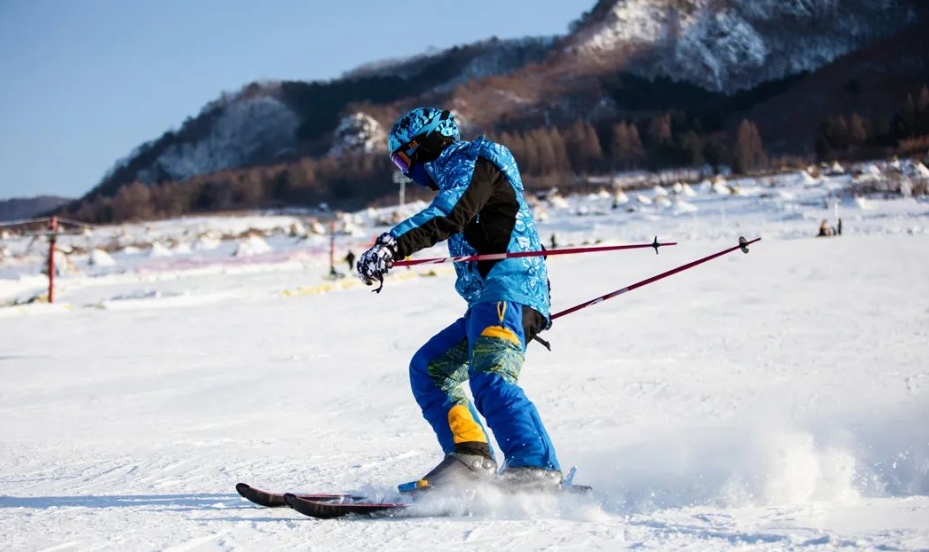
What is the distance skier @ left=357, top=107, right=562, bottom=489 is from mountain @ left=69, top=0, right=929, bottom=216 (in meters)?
82.5

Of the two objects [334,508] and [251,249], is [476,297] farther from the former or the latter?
[251,249]

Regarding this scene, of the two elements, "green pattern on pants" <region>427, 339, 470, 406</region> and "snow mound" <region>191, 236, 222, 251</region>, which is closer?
"green pattern on pants" <region>427, 339, 470, 406</region>

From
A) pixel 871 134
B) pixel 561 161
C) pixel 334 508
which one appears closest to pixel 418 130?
pixel 334 508

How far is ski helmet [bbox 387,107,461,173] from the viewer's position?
3746 mm

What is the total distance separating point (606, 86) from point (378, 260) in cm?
11493

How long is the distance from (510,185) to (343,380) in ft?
16.1

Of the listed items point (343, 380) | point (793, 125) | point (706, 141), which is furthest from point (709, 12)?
point (343, 380)

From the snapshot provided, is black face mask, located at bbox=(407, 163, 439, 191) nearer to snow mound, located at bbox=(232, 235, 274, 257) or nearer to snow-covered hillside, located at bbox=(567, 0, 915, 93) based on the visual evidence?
snow mound, located at bbox=(232, 235, 274, 257)

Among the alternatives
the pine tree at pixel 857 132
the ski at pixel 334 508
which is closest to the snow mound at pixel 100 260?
the ski at pixel 334 508

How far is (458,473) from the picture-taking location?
3.64m

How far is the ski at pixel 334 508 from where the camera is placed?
337 cm

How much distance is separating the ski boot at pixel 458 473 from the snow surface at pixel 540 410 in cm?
13

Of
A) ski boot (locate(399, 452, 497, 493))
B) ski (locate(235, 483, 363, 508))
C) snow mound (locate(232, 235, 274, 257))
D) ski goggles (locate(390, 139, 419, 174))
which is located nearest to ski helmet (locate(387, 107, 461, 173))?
ski goggles (locate(390, 139, 419, 174))

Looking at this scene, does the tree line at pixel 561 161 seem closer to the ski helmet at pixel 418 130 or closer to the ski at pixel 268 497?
the ski helmet at pixel 418 130
